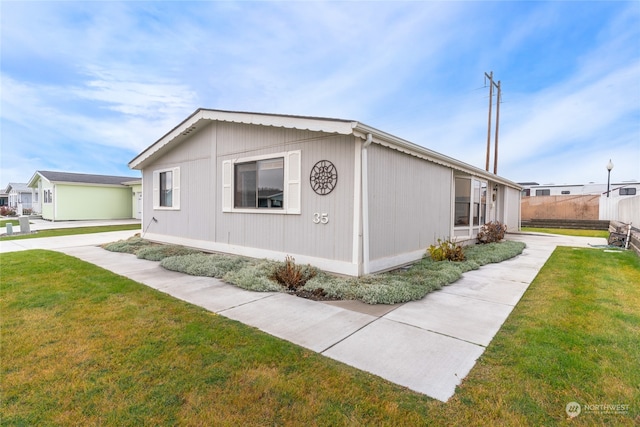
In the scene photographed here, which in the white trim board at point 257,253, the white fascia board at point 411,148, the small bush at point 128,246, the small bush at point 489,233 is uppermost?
the white fascia board at point 411,148

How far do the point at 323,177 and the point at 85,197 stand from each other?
73.7ft

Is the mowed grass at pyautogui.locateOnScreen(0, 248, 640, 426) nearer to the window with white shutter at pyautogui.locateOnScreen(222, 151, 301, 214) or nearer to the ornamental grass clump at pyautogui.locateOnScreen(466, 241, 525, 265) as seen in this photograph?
the window with white shutter at pyautogui.locateOnScreen(222, 151, 301, 214)

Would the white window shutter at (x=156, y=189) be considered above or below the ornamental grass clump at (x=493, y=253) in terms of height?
above

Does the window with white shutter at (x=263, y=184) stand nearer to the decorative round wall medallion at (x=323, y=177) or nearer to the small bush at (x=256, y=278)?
the decorative round wall medallion at (x=323, y=177)

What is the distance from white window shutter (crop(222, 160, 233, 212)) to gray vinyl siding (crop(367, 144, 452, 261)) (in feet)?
12.1

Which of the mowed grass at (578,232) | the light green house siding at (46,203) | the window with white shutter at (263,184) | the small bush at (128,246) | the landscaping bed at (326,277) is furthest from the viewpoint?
the light green house siding at (46,203)

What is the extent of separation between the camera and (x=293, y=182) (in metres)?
5.88

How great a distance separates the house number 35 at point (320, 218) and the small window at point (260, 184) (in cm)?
93

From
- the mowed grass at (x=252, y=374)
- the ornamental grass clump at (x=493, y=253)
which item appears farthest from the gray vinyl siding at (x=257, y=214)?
the ornamental grass clump at (x=493, y=253)

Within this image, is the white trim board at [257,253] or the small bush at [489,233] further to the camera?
the small bush at [489,233]

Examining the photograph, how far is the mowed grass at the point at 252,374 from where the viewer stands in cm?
188

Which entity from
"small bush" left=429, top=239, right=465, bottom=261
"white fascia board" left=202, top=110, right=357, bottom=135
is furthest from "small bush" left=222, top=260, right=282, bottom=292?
"small bush" left=429, top=239, right=465, bottom=261

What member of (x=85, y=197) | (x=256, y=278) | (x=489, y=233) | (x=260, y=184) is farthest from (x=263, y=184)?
(x=85, y=197)

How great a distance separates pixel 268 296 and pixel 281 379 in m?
2.23
